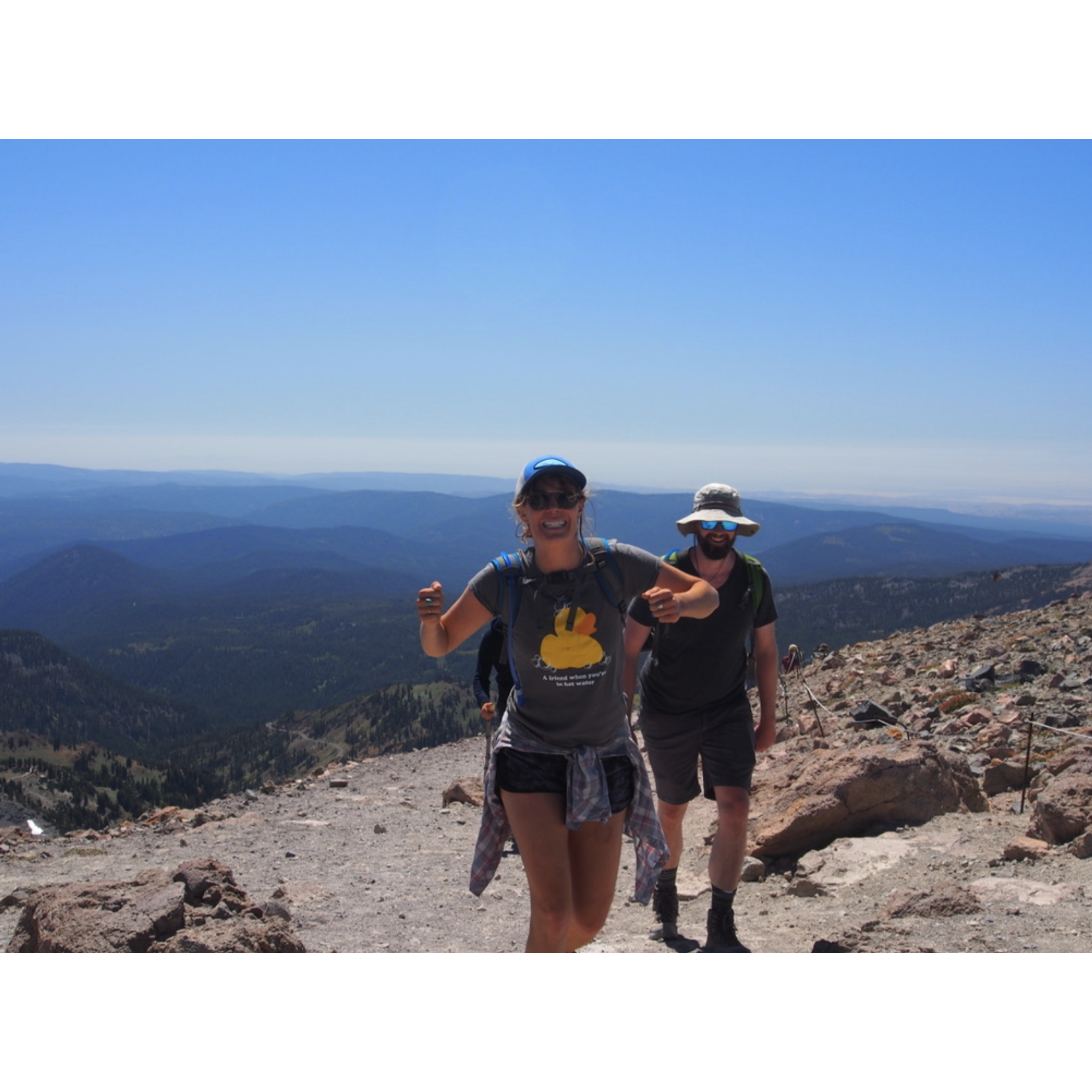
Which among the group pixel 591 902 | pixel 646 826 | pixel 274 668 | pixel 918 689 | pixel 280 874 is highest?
pixel 646 826

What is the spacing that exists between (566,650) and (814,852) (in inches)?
154

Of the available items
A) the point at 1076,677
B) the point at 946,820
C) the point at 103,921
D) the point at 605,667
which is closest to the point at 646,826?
the point at 605,667

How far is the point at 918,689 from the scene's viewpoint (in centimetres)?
1152

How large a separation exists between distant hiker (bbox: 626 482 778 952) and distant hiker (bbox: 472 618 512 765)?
2.06m

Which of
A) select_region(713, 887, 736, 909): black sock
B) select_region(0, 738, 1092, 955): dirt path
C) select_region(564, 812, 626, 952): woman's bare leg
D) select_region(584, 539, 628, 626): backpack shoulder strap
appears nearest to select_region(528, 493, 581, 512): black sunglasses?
select_region(584, 539, 628, 626): backpack shoulder strap

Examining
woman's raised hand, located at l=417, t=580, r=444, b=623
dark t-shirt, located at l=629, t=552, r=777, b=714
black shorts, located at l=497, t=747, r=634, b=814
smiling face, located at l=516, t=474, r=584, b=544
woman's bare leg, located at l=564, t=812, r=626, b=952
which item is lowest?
woman's bare leg, located at l=564, t=812, r=626, b=952

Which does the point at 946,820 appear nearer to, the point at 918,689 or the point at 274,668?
the point at 918,689

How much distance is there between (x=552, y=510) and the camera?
3.40 meters

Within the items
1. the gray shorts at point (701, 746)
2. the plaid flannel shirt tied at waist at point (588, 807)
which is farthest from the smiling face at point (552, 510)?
the gray shorts at point (701, 746)

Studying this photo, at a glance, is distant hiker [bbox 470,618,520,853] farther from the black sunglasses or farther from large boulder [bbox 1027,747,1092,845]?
large boulder [bbox 1027,747,1092,845]

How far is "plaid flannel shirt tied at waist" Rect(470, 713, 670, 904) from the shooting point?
3275 millimetres

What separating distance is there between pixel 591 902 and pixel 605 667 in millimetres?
959

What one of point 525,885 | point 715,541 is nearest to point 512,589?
point 715,541

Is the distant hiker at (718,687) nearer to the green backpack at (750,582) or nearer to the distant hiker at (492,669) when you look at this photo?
the green backpack at (750,582)
